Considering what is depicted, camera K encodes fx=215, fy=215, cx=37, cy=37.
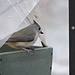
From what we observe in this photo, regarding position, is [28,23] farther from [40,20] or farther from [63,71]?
[63,71]

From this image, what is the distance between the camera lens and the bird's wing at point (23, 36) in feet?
2.55

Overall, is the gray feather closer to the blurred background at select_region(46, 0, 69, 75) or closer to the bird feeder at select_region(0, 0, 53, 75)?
the bird feeder at select_region(0, 0, 53, 75)

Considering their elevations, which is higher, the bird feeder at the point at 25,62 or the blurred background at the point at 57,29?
the blurred background at the point at 57,29

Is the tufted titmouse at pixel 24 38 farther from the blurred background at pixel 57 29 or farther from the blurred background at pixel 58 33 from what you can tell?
the blurred background at pixel 57 29

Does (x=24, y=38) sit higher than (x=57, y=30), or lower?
lower

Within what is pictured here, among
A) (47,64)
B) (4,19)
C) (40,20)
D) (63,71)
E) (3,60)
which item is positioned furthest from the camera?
(63,71)

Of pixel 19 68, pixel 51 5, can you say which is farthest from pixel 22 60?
pixel 51 5

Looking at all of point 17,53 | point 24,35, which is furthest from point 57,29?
point 17,53

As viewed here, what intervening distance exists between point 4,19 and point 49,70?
0.93 feet

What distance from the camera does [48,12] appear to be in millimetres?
2293

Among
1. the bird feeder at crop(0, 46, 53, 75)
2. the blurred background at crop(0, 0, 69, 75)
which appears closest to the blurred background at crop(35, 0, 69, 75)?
the blurred background at crop(0, 0, 69, 75)

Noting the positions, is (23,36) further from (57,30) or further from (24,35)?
(57,30)

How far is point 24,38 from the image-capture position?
0.81 metres

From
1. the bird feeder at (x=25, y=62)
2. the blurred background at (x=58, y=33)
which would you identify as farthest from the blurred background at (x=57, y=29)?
the bird feeder at (x=25, y=62)
